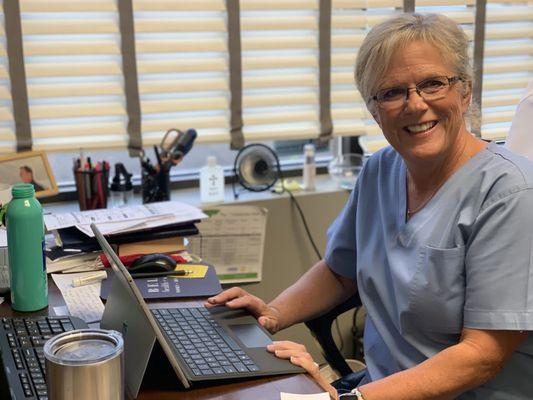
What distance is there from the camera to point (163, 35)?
87.2 inches

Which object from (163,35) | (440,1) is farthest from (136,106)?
(440,1)

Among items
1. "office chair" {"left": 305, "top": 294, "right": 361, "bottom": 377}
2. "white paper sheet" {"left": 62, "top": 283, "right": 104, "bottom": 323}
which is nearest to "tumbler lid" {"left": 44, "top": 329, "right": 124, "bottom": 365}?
"white paper sheet" {"left": 62, "top": 283, "right": 104, "bottom": 323}

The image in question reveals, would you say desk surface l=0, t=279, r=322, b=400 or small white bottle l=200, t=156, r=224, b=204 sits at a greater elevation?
small white bottle l=200, t=156, r=224, b=204

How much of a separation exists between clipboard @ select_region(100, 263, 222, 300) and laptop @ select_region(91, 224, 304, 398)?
0.24 ft

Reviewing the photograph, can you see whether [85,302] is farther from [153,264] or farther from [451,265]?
[451,265]

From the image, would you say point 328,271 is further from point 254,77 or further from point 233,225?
point 254,77

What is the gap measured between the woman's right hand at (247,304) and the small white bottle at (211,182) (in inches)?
29.5

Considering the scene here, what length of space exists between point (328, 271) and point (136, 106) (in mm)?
882

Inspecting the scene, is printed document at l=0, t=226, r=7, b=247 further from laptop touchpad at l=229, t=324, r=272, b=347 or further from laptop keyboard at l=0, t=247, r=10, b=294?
laptop touchpad at l=229, t=324, r=272, b=347

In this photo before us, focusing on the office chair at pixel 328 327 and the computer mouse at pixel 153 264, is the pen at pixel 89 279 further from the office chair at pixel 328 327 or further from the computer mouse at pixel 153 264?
the office chair at pixel 328 327

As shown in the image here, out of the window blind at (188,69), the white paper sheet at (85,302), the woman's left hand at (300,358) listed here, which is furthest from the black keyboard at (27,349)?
the window blind at (188,69)

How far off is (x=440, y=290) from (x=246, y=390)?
0.47m

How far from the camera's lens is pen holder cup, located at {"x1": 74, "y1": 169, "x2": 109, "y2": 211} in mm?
2080

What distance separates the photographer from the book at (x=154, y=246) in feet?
5.55
